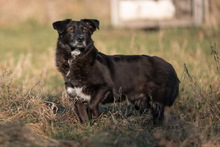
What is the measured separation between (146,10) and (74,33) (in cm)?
1232

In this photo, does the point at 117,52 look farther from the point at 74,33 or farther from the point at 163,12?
the point at 163,12

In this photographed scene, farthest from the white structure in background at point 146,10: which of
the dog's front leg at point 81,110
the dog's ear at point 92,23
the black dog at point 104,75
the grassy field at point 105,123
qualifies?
the dog's front leg at point 81,110

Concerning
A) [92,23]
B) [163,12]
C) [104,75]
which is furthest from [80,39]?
[163,12]

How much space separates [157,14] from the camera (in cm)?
1681

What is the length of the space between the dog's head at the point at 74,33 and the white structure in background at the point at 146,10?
37.8 feet

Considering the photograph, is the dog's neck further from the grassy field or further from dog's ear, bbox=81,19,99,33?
the grassy field

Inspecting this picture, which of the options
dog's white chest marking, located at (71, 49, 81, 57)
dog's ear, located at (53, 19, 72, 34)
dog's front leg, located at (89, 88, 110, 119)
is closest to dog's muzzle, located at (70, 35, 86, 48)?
dog's white chest marking, located at (71, 49, 81, 57)

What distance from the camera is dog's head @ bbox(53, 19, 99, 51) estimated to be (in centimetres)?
502

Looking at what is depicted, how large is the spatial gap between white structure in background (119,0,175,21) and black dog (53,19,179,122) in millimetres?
11434

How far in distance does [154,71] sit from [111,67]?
2.30 ft

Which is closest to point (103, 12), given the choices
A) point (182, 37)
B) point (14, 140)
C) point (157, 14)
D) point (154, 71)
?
point (157, 14)

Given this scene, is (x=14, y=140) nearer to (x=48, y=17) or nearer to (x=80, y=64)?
(x=80, y=64)

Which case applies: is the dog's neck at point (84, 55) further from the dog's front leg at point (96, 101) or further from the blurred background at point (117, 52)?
the blurred background at point (117, 52)

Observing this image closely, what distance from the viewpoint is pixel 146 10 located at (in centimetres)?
1697
